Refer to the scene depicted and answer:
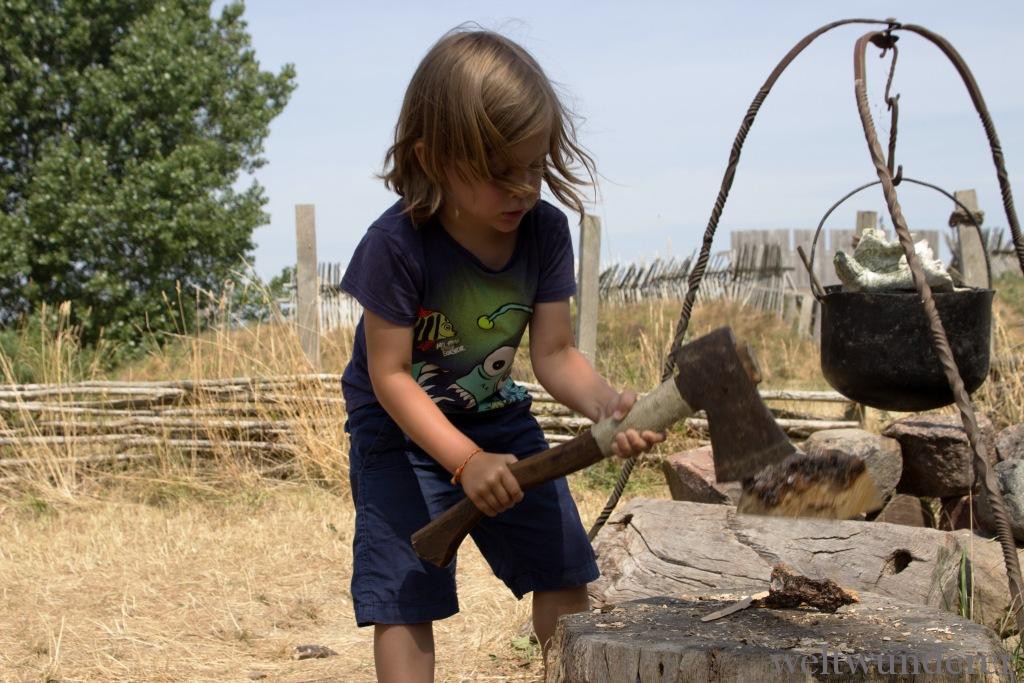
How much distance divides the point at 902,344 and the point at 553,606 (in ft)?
5.27

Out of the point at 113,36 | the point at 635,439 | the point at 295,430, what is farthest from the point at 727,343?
the point at 113,36

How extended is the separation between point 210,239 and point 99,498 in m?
6.13

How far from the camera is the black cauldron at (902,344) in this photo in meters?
3.43

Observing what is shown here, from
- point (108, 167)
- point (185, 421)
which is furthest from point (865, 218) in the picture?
point (108, 167)

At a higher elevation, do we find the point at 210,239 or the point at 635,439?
the point at 210,239

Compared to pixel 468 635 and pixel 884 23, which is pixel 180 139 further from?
pixel 884 23

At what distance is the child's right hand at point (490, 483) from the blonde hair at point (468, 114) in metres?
0.56

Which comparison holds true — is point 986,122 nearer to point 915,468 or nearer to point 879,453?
point 879,453

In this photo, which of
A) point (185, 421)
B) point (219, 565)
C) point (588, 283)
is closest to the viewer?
point (219, 565)

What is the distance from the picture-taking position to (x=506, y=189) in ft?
7.16

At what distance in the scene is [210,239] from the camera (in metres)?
11.7

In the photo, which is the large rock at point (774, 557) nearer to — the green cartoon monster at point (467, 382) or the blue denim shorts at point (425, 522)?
the blue denim shorts at point (425, 522)

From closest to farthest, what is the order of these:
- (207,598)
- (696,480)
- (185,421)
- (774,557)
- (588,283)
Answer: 1. (774,557)
2. (207,598)
3. (696,480)
4. (185,421)
5. (588,283)

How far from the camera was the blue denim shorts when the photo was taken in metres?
2.36
